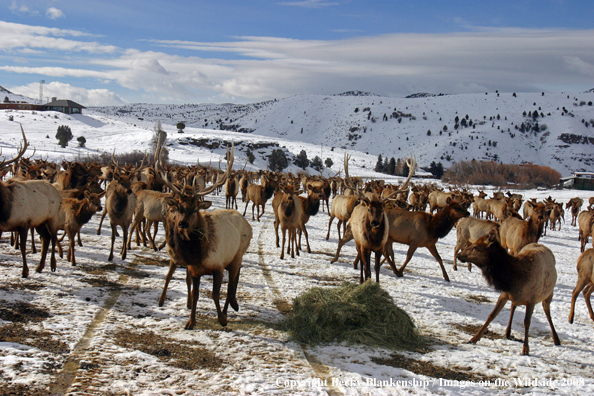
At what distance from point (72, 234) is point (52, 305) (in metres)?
3.65

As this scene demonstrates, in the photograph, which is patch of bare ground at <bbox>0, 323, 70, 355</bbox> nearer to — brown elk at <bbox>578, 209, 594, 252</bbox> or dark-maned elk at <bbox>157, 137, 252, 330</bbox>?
dark-maned elk at <bbox>157, 137, 252, 330</bbox>

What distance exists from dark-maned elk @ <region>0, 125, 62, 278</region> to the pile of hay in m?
5.48

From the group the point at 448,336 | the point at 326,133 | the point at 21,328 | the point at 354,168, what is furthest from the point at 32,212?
the point at 326,133

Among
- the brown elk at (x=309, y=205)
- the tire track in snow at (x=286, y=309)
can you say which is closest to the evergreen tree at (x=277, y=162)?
the brown elk at (x=309, y=205)

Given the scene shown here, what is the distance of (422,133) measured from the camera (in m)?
166

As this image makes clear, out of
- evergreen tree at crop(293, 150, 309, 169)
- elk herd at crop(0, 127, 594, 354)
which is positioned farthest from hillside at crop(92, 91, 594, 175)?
elk herd at crop(0, 127, 594, 354)

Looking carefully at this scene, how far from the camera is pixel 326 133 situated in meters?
184

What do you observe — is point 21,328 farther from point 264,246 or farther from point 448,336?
point 264,246

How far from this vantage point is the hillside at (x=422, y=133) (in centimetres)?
10694

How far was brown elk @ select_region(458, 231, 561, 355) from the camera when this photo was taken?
6.69m

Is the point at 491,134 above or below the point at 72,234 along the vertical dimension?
above

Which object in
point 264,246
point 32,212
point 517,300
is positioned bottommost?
point 264,246

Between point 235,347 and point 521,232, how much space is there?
9.82m

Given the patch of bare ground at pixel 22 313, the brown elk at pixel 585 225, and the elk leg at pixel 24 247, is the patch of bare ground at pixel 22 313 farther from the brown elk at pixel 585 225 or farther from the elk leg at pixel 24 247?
the brown elk at pixel 585 225
